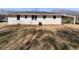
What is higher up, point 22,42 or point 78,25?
point 78,25

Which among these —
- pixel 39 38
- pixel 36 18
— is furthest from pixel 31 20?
pixel 39 38

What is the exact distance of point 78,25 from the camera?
3.30 metres

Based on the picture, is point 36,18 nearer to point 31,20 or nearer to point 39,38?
point 31,20

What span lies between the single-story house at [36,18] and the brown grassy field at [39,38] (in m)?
0.06

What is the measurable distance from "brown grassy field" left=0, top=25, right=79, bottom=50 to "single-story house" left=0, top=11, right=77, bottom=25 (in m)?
0.06

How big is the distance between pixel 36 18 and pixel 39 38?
0.80 feet

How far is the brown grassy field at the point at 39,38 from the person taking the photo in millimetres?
3289

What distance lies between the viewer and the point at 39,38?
3.30 m

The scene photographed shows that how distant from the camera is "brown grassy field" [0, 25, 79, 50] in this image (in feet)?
10.8

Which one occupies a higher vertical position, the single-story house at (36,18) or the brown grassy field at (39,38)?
the single-story house at (36,18)
